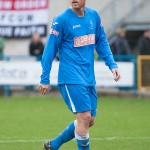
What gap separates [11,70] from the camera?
20.8 metres

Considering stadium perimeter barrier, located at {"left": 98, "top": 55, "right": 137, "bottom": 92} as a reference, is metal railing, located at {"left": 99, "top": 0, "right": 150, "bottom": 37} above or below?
above

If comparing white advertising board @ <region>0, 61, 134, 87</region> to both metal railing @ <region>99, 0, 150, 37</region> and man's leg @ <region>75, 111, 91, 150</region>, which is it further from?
man's leg @ <region>75, 111, 91, 150</region>

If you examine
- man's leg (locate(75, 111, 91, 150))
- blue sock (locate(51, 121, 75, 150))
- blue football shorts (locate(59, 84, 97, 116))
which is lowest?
blue sock (locate(51, 121, 75, 150))

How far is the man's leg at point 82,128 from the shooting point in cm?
898

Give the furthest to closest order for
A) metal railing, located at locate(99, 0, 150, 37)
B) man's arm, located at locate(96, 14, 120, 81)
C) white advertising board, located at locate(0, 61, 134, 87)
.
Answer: metal railing, located at locate(99, 0, 150, 37), white advertising board, located at locate(0, 61, 134, 87), man's arm, located at locate(96, 14, 120, 81)

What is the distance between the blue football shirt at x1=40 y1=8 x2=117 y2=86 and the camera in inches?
354

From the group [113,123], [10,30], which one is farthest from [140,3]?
[113,123]

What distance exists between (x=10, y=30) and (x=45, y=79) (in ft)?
49.9

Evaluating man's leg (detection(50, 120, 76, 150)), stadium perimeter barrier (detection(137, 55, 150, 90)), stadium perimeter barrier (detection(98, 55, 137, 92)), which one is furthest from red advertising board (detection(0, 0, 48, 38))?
man's leg (detection(50, 120, 76, 150))

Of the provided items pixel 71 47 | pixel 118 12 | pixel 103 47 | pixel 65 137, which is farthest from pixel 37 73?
pixel 71 47

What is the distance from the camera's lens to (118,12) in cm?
2414

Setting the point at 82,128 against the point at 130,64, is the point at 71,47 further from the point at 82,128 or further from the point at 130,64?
the point at 130,64

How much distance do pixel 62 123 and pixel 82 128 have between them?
4902 mm

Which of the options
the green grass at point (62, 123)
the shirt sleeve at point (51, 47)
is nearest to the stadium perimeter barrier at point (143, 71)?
the green grass at point (62, 123)
